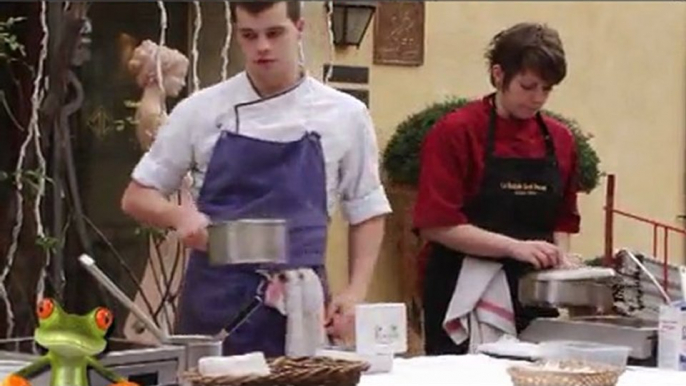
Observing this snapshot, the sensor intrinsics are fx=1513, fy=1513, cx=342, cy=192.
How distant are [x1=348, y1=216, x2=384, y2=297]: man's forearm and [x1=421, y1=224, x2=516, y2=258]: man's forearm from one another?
22cm

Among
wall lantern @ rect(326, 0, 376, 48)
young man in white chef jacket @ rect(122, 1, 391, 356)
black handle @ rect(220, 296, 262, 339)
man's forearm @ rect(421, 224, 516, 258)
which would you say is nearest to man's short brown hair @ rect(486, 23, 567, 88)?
man's forearm @ rect(421, 224, 516, 258)

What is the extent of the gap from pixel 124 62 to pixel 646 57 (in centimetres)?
203

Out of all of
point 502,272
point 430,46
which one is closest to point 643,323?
point 502,272

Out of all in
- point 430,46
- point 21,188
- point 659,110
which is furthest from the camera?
point 659,110

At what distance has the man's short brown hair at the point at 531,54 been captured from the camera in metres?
2.80

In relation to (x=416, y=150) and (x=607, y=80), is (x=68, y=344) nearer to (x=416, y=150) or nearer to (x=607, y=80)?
(x=416, y=150)

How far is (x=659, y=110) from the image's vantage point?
18.1ft

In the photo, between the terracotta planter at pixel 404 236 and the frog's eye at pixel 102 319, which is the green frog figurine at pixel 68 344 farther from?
the terracotta planter at pixel 404 236

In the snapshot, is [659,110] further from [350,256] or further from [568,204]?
[350,256]

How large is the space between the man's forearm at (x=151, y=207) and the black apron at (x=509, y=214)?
0.67 meters

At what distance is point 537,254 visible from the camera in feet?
9.30

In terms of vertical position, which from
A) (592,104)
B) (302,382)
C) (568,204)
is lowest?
(302,382)

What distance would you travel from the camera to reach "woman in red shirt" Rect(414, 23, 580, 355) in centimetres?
284

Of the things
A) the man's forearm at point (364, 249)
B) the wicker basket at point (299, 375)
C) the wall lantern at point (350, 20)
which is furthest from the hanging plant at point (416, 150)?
the wicker basket at point (299, 375)
